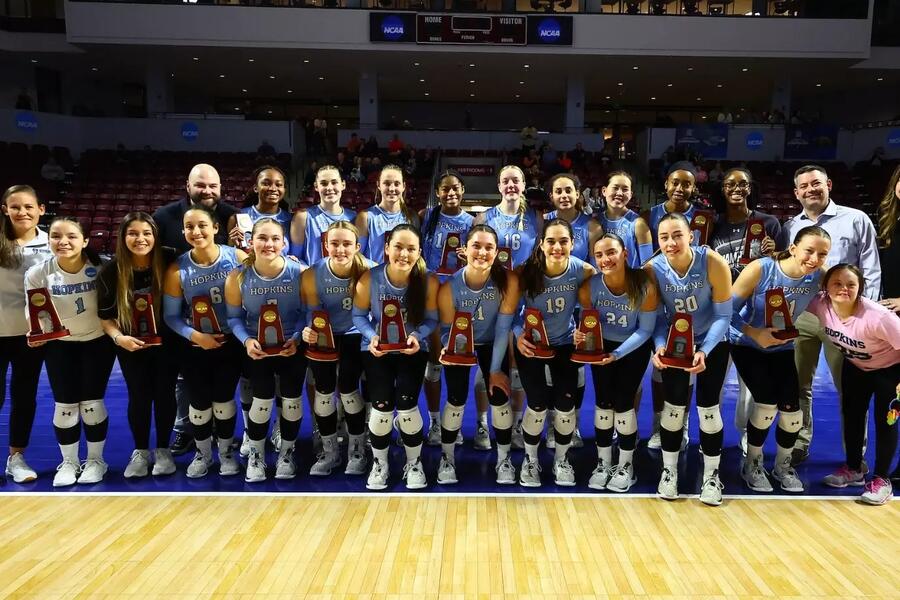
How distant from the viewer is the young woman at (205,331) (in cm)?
351

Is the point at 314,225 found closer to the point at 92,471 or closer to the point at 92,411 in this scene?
the point at 92,411

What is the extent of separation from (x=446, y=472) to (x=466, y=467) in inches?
11.8

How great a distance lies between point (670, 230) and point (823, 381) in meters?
3.72

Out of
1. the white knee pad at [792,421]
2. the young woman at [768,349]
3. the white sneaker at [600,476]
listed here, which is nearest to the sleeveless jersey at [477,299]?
the white sneaker at [600,476]

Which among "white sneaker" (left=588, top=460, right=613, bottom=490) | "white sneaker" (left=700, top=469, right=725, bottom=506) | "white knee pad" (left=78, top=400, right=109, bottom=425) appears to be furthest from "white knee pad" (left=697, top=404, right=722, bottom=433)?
"white knee pad" (left=78, top=400, right=109, bottom=425)

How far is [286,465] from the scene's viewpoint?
148 inches

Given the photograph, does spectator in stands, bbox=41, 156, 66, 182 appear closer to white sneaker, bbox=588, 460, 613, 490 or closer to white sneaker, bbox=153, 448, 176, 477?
white sneaker, bbox=153, 448, 176, 477

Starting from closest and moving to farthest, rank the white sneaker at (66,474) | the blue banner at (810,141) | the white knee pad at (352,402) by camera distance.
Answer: the white sneaker at (66,474) → the white knee pad at (352,402) → the blue banner at (810,141)

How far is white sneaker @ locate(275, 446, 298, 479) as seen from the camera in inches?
147

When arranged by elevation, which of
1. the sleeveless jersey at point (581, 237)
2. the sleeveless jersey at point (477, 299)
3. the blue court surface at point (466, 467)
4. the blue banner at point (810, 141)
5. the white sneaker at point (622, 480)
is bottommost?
the blue court surface at point (466, 467)

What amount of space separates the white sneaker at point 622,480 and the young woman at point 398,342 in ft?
3.36

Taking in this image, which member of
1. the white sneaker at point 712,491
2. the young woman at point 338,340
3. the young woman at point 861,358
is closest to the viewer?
the young woman at point 861,358

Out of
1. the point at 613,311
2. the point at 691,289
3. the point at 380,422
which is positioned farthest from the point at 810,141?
the point at 380,422

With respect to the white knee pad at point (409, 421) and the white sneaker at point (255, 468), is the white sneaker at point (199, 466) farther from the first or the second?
the white knee pad at point (409, 421)
